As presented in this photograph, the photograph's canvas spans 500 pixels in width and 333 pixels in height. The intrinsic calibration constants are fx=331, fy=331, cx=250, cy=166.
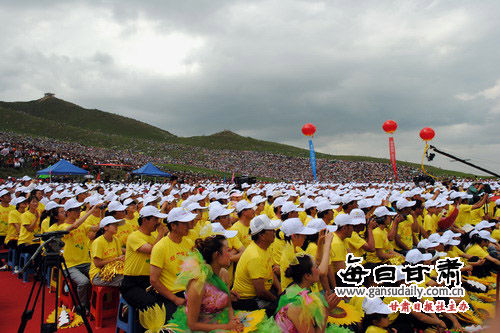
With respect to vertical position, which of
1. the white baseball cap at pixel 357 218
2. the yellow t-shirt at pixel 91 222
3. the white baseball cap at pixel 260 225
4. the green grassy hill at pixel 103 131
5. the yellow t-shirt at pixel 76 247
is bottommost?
the yellow t-shirt at pixel 76 247

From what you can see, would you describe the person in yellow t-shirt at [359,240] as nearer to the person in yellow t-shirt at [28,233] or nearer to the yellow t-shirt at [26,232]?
the person in yellow t-shirt at [28,233]

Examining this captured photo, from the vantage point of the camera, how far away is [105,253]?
4742 mm

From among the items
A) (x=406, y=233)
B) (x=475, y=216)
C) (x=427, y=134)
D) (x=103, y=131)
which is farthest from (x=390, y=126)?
(x=103, y=131)

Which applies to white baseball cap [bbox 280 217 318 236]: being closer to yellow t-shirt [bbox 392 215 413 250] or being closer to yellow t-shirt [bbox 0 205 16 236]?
yellow t-shirt [bbox 392 215 413 250]

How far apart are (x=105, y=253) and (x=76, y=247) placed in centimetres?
103

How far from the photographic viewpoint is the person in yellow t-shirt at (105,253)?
4535mm

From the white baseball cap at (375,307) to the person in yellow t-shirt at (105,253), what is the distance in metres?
3.19

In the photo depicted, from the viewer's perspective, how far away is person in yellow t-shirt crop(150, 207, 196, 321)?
356 centimetres

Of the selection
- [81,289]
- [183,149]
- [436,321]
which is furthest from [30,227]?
[183,149]

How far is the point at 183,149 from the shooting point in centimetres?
6381

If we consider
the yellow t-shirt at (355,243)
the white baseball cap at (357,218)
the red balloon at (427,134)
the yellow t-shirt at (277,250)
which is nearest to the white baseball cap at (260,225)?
the yellow t-shirt at (277,250)

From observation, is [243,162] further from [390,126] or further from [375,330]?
[375,330]

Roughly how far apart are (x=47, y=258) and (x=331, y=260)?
326 cm

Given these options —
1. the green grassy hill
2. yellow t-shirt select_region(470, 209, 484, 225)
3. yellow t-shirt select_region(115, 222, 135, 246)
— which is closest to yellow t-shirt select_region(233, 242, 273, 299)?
yellow t-shirt select_region(115, 222, 135, 246)
